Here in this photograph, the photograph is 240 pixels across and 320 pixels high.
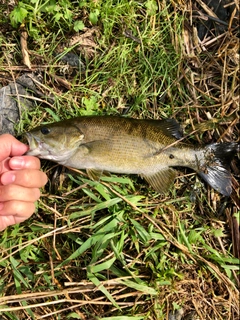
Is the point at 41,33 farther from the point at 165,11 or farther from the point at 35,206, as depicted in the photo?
the point at 35,206

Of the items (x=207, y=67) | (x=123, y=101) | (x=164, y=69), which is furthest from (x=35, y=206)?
(x=207, y=67)

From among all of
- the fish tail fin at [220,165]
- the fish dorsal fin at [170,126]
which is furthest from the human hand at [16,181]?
the fish tail fin at [220,165]

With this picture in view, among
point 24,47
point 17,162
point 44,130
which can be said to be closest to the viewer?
point 17,162

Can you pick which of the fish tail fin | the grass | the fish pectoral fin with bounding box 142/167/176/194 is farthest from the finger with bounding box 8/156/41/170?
the fish tail fin

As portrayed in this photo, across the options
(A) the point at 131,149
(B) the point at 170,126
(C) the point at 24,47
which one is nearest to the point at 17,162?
(A) the point at 131,149

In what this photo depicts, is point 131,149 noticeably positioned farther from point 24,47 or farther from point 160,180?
point 24,47

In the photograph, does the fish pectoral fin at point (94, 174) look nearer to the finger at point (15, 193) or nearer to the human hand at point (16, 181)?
the human hand at point (16, 181)

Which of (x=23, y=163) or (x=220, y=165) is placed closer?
(x=23, y=163)
